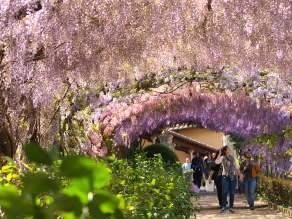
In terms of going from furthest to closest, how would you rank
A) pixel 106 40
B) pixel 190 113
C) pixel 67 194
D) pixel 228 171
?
pixel 190 113 → pixel 228 171 → pixel 106 40 → pixel 67 194

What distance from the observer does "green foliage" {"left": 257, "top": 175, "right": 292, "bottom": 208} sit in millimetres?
11670

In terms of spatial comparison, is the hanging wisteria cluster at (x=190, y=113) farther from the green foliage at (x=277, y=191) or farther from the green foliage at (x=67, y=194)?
the green foliage at (x=67, y=194)

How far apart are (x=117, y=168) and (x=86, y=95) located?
773 centimetres

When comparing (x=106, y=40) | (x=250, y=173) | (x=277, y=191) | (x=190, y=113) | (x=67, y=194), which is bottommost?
(x=277, y=191)

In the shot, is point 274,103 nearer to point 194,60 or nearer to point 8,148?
point 194,60

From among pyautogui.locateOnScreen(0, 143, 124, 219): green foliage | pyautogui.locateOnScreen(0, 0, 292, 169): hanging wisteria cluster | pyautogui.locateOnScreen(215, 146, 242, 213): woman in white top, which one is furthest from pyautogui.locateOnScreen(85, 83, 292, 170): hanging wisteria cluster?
pyautogui.locateOnScreen(0, 143, 124, 219): green foliage

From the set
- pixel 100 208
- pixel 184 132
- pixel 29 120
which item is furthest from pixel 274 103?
pixel 184 132

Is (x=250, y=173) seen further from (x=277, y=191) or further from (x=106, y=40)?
(x=106, y=40)

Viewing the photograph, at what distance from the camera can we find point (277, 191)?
12.6m

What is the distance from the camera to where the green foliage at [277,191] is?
11670mm

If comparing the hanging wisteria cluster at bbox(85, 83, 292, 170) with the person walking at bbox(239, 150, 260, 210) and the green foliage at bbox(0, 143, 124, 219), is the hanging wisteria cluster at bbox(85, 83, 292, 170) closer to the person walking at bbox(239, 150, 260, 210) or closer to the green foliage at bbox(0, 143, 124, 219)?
the person walking at bbox(239, 150, 260, 210)

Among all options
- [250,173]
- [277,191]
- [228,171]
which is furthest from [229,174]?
[277,191]

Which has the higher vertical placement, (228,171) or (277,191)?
(228,171)

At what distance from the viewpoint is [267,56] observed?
6.77 m
